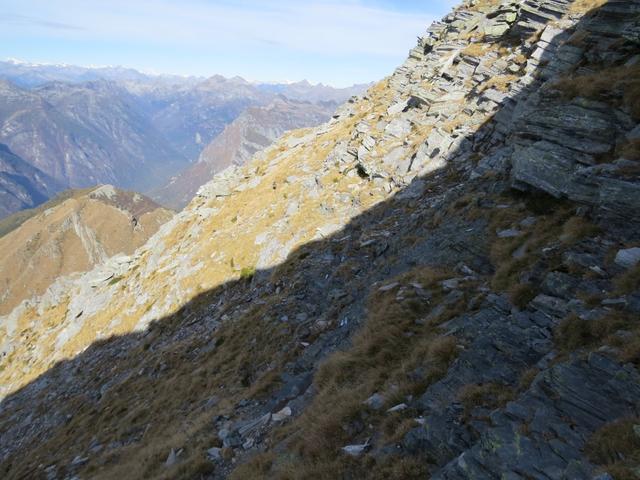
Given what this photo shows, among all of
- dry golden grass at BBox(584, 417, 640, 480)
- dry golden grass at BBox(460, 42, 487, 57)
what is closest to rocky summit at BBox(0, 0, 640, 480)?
dry golden grass at BBox(584, 417, 640, 480)

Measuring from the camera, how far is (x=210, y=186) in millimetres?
69312

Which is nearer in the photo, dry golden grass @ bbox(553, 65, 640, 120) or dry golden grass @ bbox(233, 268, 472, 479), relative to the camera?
dry golden grass @ bbox(233, 268, 472, 479)

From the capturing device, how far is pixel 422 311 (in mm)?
15625

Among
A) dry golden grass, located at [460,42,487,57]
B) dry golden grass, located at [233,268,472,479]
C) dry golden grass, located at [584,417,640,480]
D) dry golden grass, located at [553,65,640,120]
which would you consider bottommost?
dry golden grass, located at [233,268,472,479]

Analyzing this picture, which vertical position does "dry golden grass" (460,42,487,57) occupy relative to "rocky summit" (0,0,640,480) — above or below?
above

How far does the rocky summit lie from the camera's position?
30.6ft

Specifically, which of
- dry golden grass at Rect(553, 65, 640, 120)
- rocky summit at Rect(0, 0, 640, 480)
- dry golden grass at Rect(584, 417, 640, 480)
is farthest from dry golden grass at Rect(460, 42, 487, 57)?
dry golden grass at Rect(584, 417, 640, 480)

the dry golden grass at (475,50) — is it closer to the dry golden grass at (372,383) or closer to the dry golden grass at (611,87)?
the dry golden grass at (611,87)

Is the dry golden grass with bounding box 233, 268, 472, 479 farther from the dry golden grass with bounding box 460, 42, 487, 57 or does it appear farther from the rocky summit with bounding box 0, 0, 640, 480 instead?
the dry golden grass with bounding box 460, 42, 487, 57

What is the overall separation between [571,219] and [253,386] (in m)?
14.7

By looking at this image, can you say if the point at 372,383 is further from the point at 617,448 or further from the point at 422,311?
the point at 617,448

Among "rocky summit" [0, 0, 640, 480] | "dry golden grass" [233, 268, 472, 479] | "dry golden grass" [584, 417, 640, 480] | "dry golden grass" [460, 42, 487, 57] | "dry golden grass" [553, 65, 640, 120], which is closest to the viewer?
"dry golden grass" [584, 417, 640, 480]

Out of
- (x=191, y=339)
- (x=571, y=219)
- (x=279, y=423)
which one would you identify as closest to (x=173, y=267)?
(x=191, y=339)

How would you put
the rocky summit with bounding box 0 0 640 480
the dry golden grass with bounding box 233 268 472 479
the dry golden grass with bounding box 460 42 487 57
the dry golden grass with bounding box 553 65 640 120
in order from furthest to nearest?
the dry golden grass with bounding box 460 42 487 57 → the dry golden grass with bounding box 553 65 640 120 → the dry golden grass with bounding box 233 268 472 479 → the rocky summit with bounding box 0 0 640 480
